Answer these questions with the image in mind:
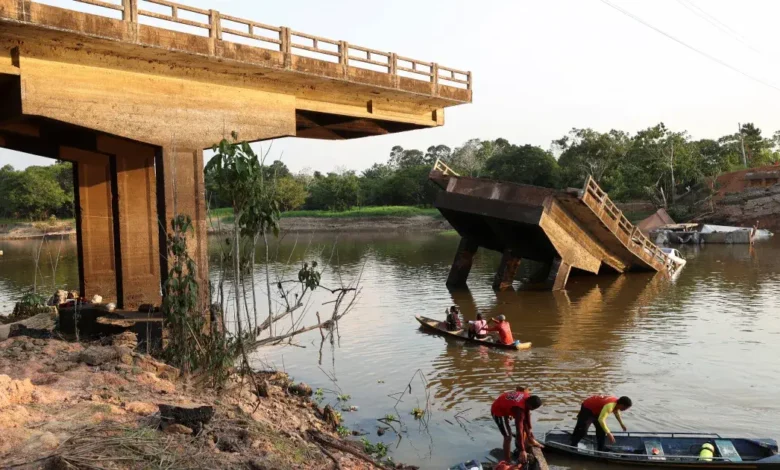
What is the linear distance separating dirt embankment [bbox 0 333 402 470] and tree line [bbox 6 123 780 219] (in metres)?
37.9

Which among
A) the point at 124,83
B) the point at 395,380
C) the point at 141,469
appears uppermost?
the point at 124,83

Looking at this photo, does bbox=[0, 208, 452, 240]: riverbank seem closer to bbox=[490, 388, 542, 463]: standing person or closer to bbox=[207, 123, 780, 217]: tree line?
bbox=[207, 123, 780, 217]: tree line

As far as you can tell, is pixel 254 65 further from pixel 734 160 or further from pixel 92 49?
pixel 734 160

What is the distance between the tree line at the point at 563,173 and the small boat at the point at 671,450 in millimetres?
37762

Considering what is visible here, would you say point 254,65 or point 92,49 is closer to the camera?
point 92,49

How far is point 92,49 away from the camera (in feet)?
38.8

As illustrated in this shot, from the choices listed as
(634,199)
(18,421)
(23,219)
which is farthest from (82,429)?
(23,219)

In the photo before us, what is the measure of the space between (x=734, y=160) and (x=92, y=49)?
71388 millimetres

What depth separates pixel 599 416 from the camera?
9.92 meters

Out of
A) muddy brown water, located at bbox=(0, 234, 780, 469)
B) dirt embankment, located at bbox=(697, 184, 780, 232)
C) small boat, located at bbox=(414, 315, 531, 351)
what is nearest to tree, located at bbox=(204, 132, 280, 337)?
muddy brown water, located at bbox=(0, 234, 780, 469)

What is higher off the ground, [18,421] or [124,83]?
[124,83]

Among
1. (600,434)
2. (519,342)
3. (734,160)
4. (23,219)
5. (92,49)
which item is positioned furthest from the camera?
(23,219)

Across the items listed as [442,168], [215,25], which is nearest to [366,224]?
[442,168]

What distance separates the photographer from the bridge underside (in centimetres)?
2312
